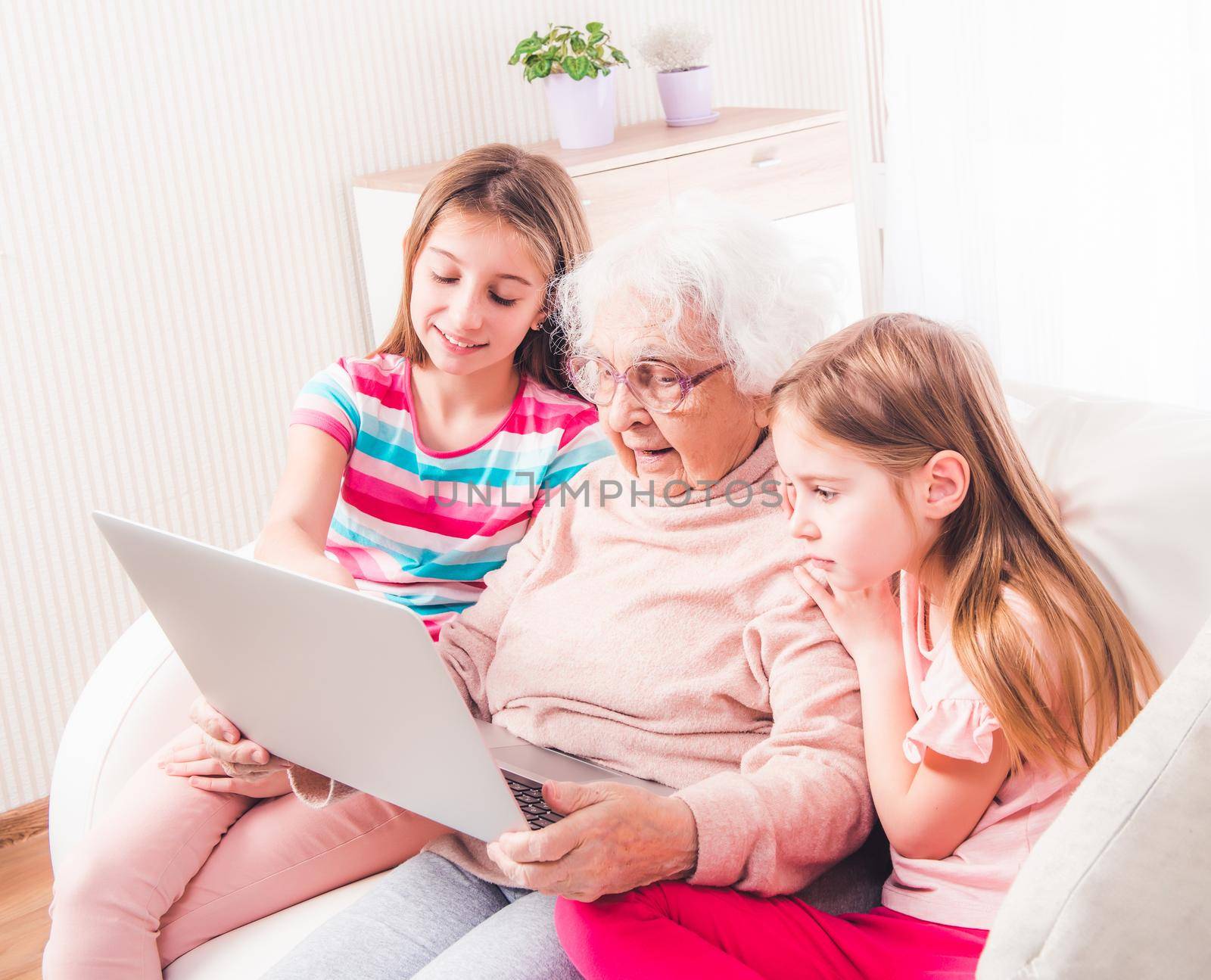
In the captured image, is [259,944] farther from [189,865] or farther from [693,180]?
[693,180]

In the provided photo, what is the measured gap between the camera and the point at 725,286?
1.26 m

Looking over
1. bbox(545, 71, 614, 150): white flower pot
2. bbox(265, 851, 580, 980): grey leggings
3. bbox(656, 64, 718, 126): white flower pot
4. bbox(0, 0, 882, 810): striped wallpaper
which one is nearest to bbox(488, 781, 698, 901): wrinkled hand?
bbox(265, 851, 580, 980): grey leggings

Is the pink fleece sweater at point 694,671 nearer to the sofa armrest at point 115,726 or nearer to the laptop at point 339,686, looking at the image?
the laptop at point 339,686

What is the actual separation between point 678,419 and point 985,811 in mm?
486

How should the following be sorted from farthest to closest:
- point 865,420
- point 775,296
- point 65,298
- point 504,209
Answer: point 65,298 < point 504,209 < point 775,296 < point 865,420

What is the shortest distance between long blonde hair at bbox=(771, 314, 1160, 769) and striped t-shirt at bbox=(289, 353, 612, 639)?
54 cm

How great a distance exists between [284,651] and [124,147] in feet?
5.63

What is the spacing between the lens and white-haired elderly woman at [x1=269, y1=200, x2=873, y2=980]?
1.14m

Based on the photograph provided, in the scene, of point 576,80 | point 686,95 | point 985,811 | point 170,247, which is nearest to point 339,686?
point 985,811

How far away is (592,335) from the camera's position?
133cm

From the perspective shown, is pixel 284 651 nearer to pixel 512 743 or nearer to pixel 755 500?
pixel 512 743

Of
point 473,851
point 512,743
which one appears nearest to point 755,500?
point 512,743

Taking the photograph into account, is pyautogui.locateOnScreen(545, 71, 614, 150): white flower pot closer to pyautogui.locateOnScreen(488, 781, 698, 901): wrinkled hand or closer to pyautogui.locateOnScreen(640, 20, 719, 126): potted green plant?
pyautogui.locateOnScreen(640, 20, 719, 126): potted green plant

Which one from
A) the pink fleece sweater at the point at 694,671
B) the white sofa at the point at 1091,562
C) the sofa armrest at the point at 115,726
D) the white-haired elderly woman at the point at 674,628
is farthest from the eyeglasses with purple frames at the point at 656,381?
the sofa armrest at the point at 115,726
